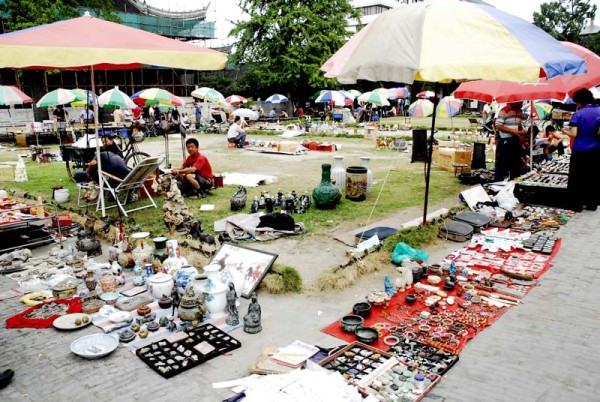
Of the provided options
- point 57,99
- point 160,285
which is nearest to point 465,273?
point 160,285

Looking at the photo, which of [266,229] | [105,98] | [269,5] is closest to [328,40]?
[269,5]

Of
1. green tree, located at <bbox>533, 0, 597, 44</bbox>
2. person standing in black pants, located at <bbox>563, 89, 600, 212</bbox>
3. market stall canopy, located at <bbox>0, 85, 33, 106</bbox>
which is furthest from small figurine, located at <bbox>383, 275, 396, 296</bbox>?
green tree, located at <bbox>533, 0, 597, 44</bbox>

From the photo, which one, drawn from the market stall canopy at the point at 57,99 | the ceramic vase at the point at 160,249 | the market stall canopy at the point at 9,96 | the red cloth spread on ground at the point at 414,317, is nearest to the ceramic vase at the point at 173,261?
the ceramic vase at the point at 160,249

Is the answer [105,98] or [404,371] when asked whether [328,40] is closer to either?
[105,98]

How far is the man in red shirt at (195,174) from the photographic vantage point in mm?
8711

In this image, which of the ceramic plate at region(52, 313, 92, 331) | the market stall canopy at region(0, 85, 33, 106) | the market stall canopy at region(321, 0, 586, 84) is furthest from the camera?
the market stall canopy at region(0, 85, 33, 106)

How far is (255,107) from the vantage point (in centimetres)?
3177

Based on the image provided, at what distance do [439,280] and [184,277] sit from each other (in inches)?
111

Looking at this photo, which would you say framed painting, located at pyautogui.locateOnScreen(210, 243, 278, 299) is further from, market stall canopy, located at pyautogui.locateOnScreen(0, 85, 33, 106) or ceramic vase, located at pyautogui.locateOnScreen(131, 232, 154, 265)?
market stall canopy, located at pyautogui.locateOnScreen(0, 85, 33, 106)

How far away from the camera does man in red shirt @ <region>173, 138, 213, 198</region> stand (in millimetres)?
8711

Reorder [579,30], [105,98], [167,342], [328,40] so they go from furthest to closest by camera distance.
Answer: [579,30] → [328,40] → [105,98] → [167,342]

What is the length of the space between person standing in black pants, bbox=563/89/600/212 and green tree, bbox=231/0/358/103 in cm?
2395

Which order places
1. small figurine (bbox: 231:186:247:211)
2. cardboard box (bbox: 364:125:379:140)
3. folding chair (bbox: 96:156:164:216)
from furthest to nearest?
cardboard box (bbox: 364:125:379:140) < small figurine (bbox: 231:186:247:211) < folding chair (bbox: 96:156:164:216)

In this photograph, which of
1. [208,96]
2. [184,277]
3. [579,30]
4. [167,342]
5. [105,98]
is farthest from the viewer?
[579,30]
